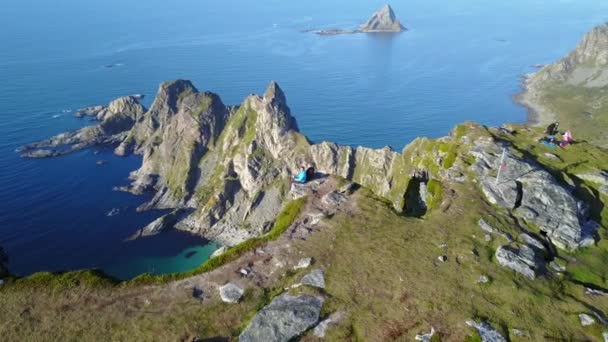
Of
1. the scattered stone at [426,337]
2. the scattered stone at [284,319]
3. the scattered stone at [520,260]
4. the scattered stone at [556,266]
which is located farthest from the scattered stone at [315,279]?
the scattered stone at [556,266]

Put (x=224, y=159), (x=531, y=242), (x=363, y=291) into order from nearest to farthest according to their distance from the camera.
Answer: (x=363, y=291)
(x=531, y=242)
(x=224, y=159)

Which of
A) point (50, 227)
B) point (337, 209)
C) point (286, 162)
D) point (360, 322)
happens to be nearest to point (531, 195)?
point (337, 209)

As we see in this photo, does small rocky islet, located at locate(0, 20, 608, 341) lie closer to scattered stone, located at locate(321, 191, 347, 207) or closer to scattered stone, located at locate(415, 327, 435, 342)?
scattered stone, located at locate(415, 327, 435, 342)

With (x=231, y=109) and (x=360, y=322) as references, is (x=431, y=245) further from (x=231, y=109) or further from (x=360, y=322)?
(x=231, y=109)

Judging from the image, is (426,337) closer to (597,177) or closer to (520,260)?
(520,260)

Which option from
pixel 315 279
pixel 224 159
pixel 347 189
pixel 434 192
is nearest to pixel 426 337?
pixel 315 279

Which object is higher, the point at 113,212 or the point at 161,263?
the point at 113,212

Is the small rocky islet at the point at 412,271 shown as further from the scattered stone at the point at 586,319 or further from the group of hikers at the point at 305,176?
the group of hikers at the point at 305,176
